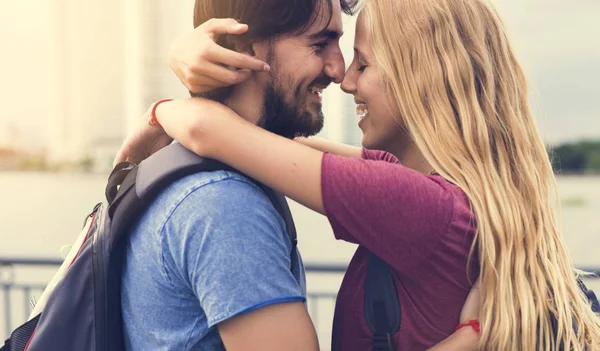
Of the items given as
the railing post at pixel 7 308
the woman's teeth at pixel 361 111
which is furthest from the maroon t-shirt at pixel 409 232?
the railing post at pixel 7 308

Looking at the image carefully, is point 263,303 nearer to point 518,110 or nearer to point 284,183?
point 284,183

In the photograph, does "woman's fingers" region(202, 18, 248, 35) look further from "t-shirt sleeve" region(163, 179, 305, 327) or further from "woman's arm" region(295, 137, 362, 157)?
"woman's arm" region(295, 137, 362, 157)

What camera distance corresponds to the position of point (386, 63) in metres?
1.71

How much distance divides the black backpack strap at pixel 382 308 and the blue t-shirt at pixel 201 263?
257mm

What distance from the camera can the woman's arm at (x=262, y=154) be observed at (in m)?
1.40

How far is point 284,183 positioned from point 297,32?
1.56 feet

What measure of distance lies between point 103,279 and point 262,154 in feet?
1.47

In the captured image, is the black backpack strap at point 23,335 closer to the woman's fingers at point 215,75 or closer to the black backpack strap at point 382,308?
the woman's fingers at point 215,75

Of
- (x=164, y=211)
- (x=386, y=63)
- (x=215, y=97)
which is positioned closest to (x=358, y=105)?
(x=386, y=63)

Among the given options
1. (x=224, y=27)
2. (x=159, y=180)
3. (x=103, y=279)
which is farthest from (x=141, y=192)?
(x=224, y=27)

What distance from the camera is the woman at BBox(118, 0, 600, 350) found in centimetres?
140

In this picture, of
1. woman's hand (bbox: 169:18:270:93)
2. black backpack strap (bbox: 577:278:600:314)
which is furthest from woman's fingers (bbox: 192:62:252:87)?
black backpack strap (bbox: 577:278:600:314)

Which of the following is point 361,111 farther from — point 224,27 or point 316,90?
point 224,27

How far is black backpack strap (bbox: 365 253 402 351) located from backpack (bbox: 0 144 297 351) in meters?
0.29
